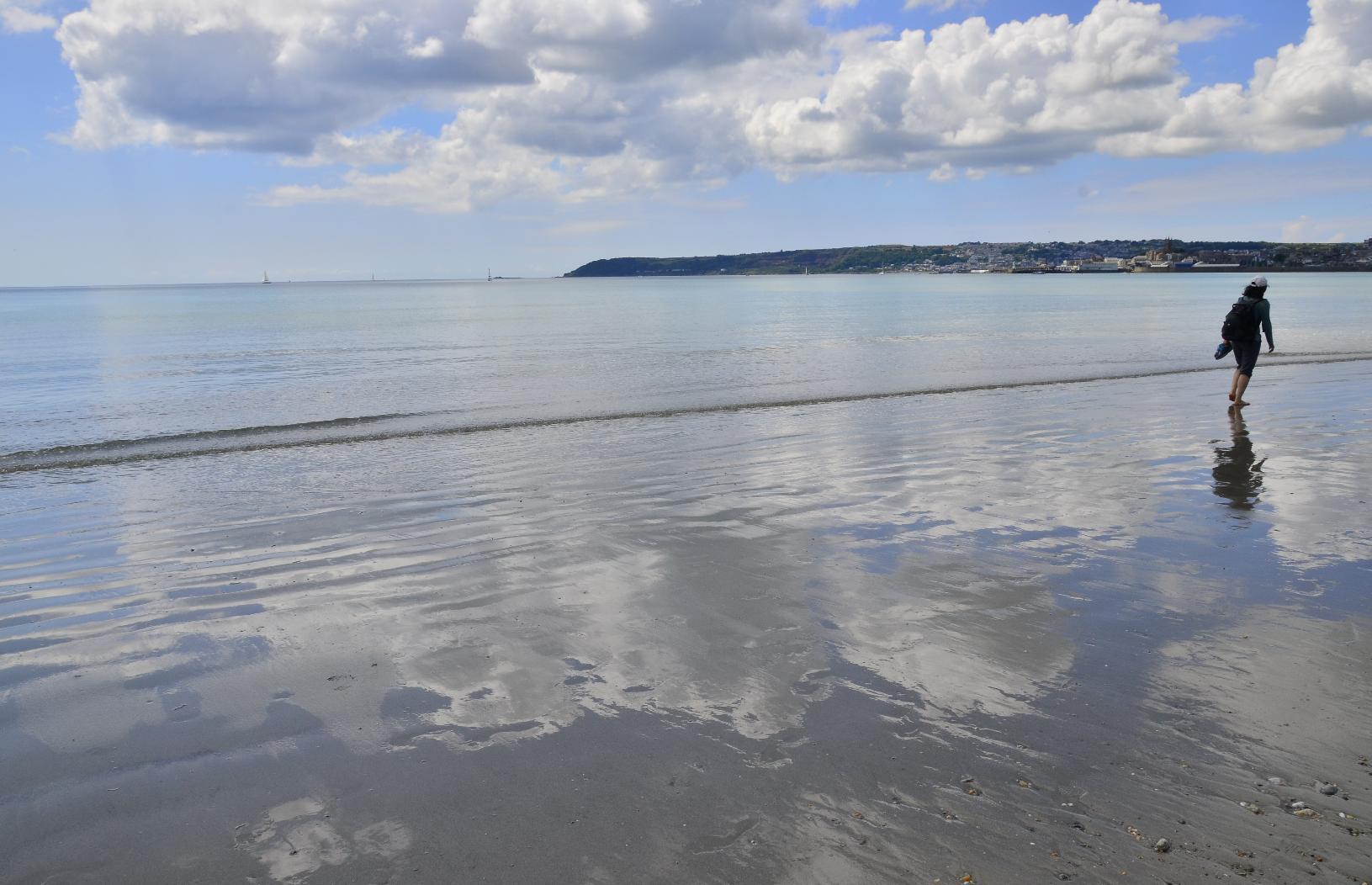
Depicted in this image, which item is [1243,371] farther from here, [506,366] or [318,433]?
[506,366]

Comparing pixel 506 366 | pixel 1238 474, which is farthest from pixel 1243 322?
pixel 506 366

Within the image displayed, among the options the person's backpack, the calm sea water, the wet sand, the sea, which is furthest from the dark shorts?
the calm sea water

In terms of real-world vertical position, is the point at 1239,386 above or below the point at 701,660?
above

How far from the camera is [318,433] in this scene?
60.6 ft

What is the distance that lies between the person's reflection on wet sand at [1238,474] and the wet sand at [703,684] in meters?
0.21

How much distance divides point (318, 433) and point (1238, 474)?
638 inches

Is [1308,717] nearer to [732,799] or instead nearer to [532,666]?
[732,799]

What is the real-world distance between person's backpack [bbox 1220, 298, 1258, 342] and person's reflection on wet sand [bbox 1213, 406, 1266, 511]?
12.1 ft

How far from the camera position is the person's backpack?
1759 centimetres

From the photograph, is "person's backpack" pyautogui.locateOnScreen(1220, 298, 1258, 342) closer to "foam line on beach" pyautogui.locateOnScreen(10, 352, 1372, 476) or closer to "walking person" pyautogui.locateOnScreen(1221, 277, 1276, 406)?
"walking person" pyautogui.locateOnScreen(1221, 277, 1276, 406)

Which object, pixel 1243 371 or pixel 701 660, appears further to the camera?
pixel 1243 371

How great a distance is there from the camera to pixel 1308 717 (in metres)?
5.06

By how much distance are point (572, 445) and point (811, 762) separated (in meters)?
11.5

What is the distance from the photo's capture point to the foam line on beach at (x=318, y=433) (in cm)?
1628
